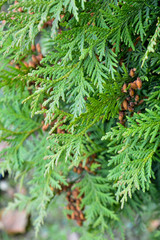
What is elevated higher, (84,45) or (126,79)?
(84,45)

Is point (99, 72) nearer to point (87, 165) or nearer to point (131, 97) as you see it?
point (131, 97)

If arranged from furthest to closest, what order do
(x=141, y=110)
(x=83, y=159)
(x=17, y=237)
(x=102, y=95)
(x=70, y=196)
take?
1. (x=17, y=237)
2. (x=70, y=196)
3. (x=83, y=159)
4. (x=141, y=110)
5. (x=102, y=95)

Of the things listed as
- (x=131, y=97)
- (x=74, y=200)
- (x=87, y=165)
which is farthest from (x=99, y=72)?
(x=74, y=200)

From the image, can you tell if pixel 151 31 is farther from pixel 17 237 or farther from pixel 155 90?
pixel 17 237

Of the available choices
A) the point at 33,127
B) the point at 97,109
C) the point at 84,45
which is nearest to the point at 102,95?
the point at 97,109

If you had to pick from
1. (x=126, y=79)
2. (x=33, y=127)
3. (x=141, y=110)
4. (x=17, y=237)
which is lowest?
(x=17, y=237)

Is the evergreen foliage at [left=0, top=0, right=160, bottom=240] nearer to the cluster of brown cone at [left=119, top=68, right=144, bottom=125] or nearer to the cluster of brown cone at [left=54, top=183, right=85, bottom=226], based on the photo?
the cluster of brown cone at [left=119, top=68, right=144, bottom=125]

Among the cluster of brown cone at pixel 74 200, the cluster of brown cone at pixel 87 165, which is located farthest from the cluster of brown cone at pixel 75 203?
the cluster of brown cone at pixel 87 165

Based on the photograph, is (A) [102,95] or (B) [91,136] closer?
(A) [102,95]
